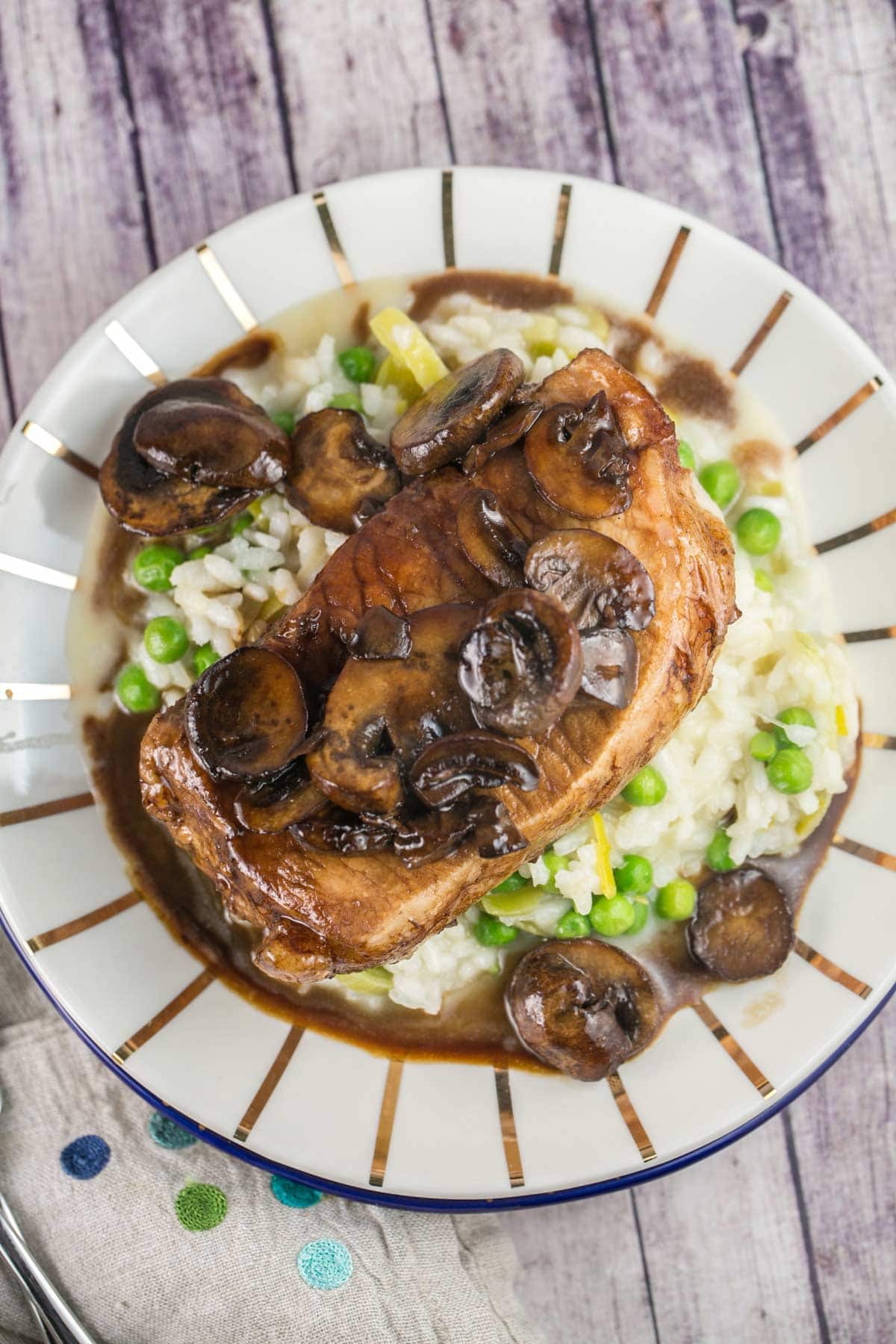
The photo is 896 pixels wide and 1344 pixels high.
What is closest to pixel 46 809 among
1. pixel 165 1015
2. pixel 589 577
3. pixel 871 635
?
pixel 165 1015

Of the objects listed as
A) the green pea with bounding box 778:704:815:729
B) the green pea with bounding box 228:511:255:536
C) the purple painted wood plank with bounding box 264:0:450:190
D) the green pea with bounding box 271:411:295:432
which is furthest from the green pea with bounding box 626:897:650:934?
the purple painted wood plank with bounding box 264:0:450:190

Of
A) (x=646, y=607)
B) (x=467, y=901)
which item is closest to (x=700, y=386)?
(x=646, y=607)

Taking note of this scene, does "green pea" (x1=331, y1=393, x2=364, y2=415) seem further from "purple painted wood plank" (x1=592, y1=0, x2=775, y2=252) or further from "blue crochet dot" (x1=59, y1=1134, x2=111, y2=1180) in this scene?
"blue crochet dot" (x1=59, y1=1134, x2=111, y2=1180)

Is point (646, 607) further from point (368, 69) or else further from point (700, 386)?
point (368, 69)

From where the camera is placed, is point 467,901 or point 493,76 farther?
point 493,76

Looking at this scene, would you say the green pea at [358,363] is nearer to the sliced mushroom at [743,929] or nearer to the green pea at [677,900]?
the green pea at [677,900]

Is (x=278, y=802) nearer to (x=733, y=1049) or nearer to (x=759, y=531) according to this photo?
(x=733, y=1049)

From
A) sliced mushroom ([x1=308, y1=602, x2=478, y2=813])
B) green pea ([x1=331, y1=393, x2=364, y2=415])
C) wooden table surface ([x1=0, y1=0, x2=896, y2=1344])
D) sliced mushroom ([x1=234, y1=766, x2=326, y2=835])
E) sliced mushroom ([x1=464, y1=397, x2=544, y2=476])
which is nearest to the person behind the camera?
sliced mushroom ([x1=308, y1=602, x2=478, y2=813])

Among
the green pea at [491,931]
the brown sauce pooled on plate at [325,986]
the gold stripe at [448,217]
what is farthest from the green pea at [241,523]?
the green pea at [491,931]
